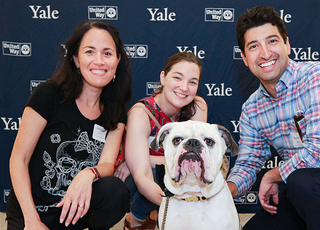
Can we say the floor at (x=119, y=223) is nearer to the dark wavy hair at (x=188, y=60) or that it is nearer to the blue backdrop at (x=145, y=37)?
the blue backdrop at (x=145, y=37)

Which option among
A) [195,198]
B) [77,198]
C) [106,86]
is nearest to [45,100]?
[106,86]

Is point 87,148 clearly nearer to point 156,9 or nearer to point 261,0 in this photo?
point 156,9

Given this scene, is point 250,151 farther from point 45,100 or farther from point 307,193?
point 45,100

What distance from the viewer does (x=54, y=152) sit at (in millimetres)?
2078

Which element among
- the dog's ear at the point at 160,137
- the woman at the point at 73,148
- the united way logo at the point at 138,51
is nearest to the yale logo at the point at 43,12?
the united way logo at the point at 138,51

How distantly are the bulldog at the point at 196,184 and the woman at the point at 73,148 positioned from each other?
21.0 inches

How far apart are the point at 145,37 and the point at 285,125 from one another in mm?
1892

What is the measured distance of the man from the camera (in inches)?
78.0

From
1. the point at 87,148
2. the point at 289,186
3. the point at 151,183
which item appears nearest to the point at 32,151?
the point at 87,148

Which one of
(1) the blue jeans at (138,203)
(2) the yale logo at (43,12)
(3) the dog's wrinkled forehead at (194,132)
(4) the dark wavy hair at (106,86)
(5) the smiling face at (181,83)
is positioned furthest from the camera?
(2) the yale logo at (43,12)

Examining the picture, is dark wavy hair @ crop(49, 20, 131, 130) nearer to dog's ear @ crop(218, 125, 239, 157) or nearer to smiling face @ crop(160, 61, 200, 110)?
smiling face @ crop(160, 61, 200, 110)

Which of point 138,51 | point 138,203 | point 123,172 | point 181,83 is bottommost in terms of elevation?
point 138,203

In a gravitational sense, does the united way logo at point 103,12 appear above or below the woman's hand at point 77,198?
above

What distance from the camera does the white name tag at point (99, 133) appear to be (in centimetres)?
219
